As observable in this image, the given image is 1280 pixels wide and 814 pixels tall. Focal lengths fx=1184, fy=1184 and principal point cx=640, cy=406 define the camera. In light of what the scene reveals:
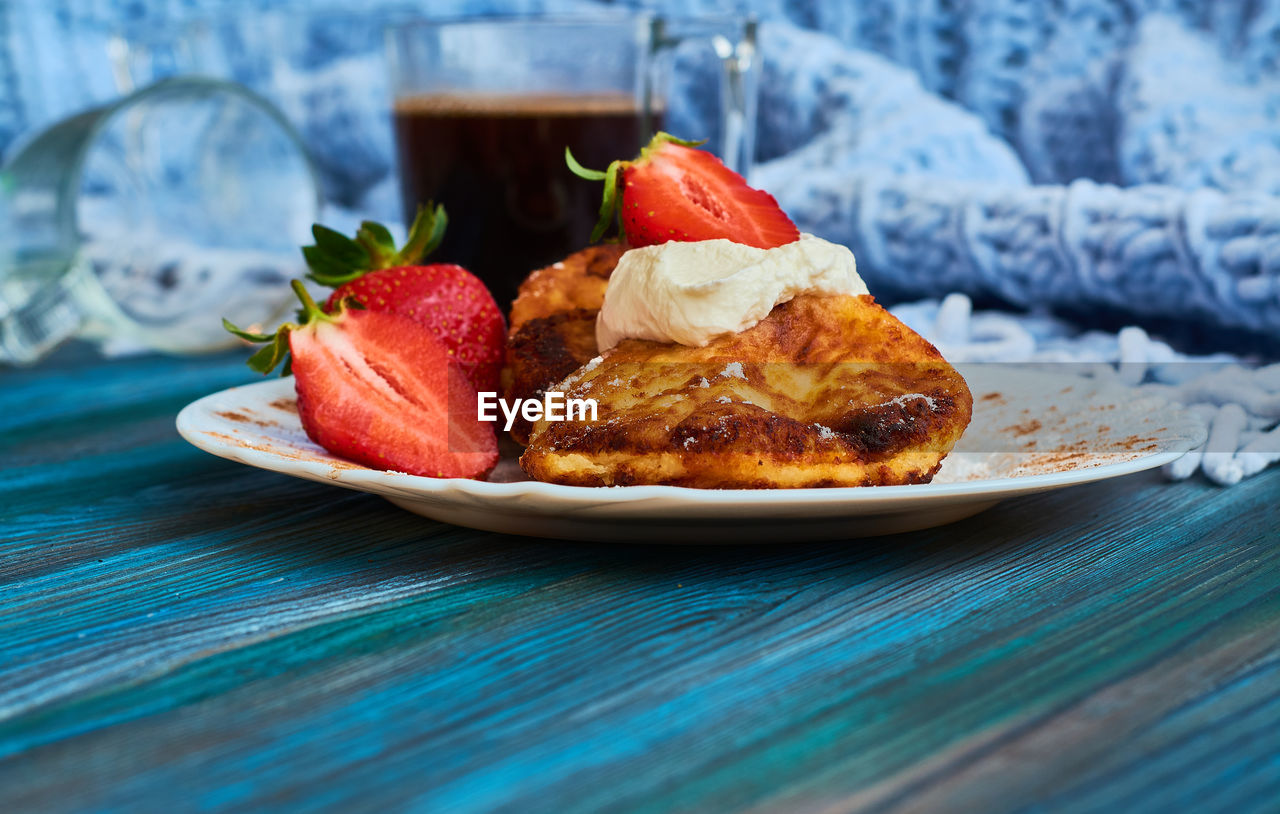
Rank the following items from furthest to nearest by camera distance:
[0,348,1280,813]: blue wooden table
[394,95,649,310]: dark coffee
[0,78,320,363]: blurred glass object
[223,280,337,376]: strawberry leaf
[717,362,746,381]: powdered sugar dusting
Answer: [0,78,320,363]: blurred glass object < [394,95,649,310]: dark coffee < [223,280,337,376]: strawberry leaf < [717,362,746,381]: powdered sugar dusting < [0,348,1280,813]: blue wooden table

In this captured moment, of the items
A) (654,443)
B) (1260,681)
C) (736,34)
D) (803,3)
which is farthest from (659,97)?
(1260,681)

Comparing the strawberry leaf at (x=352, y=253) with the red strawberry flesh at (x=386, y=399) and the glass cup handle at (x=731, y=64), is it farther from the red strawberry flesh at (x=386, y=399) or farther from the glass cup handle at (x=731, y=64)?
the glass cup handle at (x=731, y=64)

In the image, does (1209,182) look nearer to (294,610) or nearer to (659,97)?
(659,97)

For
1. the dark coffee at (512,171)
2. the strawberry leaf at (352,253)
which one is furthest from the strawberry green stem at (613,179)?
the dark coffee at (512,171)

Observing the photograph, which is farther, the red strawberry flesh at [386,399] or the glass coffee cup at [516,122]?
the glass coffee cup at [516,122]

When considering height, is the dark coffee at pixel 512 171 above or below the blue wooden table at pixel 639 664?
above

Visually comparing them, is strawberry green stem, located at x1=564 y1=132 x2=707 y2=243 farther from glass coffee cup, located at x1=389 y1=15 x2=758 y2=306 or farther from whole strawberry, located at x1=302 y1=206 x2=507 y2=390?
glass coffee cup, located at x1=389 y1=15 x2=758 y2=306

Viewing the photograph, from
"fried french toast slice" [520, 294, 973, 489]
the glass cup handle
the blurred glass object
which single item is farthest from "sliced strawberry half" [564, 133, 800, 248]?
the blurred glass object
